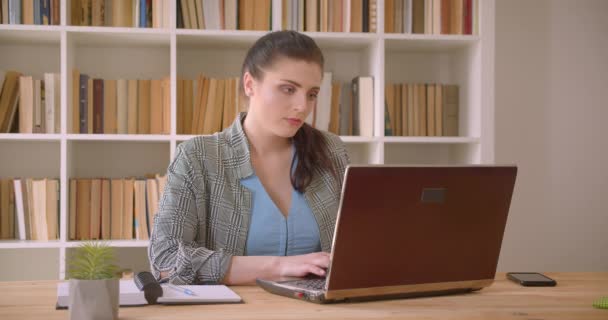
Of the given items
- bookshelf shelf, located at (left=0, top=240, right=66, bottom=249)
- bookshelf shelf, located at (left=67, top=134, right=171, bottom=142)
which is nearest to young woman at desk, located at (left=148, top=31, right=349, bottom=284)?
bookshelf shelf, located at (left=67, top=134, right=171, bottom=142)

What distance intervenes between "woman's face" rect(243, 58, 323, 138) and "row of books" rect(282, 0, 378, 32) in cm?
108

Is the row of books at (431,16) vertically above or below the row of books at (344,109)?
above

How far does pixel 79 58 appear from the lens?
3146 millimetres

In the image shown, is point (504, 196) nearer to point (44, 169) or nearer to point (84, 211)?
point (84, 211)

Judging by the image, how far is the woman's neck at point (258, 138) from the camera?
6.50ft

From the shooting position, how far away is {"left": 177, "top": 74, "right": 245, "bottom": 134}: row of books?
9.71 feet

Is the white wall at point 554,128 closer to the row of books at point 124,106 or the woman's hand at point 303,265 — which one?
the row of books at point 124,106

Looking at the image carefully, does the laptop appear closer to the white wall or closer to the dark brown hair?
the dark brown hair

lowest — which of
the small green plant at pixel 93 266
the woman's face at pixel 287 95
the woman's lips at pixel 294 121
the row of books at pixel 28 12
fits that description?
the small green plant at pixel 93 266

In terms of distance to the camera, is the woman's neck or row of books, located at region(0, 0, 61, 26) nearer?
the woman's neck

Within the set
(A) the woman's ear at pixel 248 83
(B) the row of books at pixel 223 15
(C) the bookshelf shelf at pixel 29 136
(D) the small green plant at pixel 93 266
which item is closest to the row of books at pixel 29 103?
(C) the bookshelf shelf at pixel 29 136

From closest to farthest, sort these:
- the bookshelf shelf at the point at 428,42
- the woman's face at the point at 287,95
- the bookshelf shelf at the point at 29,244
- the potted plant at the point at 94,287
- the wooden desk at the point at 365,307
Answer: the potted plant at the point at 94,287 < the wooden desk at the point at 365,307 < the woman's face at the point at 287,95 < the bookshelf shelf at the point at 29,244 < the bookshelf shelf at the point at 428,42

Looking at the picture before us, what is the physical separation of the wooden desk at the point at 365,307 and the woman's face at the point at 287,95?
1.76 feet

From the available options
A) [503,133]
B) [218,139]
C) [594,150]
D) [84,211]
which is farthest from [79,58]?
[594,150]
